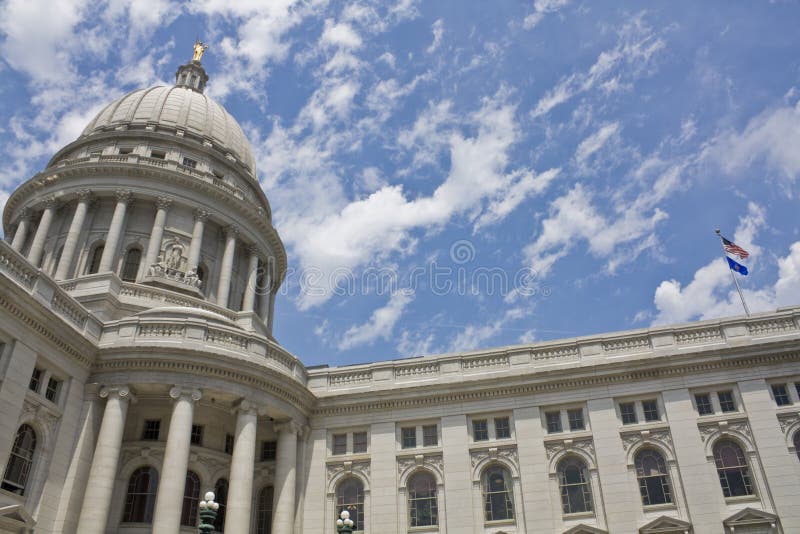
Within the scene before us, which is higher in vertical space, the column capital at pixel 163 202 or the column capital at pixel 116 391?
the column capital at pixel 163 202

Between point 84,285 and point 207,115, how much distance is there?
2483cm

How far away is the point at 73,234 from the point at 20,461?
23.2 m

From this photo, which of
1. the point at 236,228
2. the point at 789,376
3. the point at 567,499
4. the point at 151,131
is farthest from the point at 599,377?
the point at 151,131

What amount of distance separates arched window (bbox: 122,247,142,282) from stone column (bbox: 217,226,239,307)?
229 inches

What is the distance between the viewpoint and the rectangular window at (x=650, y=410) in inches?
1302

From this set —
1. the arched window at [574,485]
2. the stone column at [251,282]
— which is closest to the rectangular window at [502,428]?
the arched window at [574,485]

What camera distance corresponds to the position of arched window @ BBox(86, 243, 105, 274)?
156 ft

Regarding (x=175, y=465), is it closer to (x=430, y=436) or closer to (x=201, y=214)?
(x=430, y=436)

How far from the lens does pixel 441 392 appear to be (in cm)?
3594

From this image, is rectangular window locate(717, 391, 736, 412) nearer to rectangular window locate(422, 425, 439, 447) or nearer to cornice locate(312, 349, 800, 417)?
cornice locate(312, 349, 800, 417)

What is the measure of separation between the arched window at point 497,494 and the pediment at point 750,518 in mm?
9548

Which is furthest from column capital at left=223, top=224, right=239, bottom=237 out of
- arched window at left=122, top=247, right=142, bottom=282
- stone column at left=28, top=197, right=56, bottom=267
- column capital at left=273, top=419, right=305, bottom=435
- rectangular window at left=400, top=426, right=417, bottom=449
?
rectangular window at left=400, top=426, right=417, bottom=449

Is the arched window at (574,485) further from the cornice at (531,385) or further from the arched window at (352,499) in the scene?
the arched window at (352,499)

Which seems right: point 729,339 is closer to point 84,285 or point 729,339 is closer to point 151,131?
point 84,285
